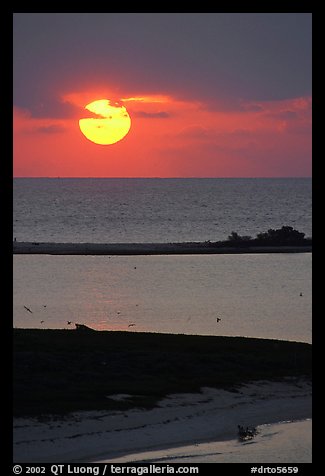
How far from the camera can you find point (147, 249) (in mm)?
91062

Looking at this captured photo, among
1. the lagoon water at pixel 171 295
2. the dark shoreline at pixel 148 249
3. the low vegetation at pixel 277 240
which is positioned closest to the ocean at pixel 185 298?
the lagoon water at pixel 171 295

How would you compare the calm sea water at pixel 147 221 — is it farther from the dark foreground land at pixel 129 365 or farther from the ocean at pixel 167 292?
the dark foreground land at pixel 129 365

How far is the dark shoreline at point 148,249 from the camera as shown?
8675 cm

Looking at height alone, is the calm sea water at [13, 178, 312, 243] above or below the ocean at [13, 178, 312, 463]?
above

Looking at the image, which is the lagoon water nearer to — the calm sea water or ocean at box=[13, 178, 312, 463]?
ocean at box=[13, 178, 312, 463]

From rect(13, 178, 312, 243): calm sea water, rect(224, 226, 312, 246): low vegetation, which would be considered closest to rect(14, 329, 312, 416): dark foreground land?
rect(224, 226, 312, 246): low vegetation

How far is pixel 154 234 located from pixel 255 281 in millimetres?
60255

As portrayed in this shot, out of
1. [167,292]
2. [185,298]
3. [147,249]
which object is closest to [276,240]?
[147,249]

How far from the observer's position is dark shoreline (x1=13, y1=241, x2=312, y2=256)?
3415 inches

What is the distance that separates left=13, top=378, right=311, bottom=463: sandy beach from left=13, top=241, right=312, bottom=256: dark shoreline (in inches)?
2267

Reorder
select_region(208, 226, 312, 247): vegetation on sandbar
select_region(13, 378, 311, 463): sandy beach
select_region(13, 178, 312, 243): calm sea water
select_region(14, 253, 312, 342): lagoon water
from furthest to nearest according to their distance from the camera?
select_region(13, 178, 312, 243): calm sea water, select_region(208, 226, 312, 247): vegetation on sandbar, select_region(14, 253, 312, 342): lagoon water, select_region(13, 378, 311, 463): sandy beach

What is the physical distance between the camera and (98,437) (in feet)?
79.3
